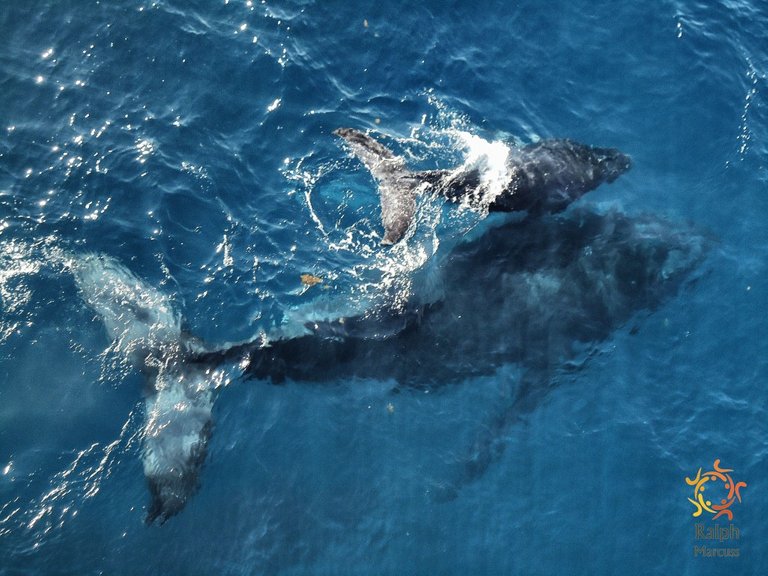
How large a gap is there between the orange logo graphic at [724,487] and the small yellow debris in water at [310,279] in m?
10.3

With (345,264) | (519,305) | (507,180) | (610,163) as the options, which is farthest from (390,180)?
(610,163)

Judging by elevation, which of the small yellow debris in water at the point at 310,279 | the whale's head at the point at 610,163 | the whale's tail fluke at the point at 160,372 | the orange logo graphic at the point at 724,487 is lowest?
the orange logo graphic at the point at 724,487

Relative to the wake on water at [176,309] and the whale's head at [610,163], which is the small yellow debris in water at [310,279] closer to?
the wake on water at [176,309]

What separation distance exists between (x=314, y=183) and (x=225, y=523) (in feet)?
30.0

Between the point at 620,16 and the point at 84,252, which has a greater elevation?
the point at 620,16

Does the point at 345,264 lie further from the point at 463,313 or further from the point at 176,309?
the point at 176,309

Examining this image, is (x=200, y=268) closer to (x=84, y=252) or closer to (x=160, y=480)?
(x=84, y=252)

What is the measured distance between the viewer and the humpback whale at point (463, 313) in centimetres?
1641

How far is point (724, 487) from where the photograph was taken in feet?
54.3

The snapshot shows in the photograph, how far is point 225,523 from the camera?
1545 cm

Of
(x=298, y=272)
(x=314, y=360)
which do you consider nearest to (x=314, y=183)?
(x=298, y=272)

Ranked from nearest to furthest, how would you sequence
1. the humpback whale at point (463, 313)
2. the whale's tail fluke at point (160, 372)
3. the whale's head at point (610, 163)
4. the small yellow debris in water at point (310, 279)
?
the whale's tail fluke at point (160, 372)
the humpback whale at point (463, 313)
the small yellow debris in water at point (310, 279)
the whale's head at point (610, 163)

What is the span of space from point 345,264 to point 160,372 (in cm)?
531

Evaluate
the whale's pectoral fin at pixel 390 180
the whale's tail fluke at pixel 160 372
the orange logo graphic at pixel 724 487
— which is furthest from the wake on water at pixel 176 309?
the orange logo graphic at pixel 724 487
